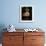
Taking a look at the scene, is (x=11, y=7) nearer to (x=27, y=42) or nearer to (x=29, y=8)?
(x=29, y=8)

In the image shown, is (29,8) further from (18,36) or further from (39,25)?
(18,36)

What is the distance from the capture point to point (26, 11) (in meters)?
4.14

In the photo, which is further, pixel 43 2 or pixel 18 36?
pixel 43 2

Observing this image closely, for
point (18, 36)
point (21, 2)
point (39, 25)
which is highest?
point (21, 2)

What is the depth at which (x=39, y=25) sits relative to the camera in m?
4.16

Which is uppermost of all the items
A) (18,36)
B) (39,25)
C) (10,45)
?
(39,25)

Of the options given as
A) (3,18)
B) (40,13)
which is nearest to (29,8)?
(40,13)

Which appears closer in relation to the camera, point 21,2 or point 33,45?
point 33,45

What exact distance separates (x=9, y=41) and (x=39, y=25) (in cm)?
117

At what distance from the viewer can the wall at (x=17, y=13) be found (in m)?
4.11

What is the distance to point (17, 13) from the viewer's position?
4137mm

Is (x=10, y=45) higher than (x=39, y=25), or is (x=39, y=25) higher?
(x=39, y=25)

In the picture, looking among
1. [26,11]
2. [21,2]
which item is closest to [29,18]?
[26,11]

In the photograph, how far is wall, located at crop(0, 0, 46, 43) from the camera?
13.5 ft
